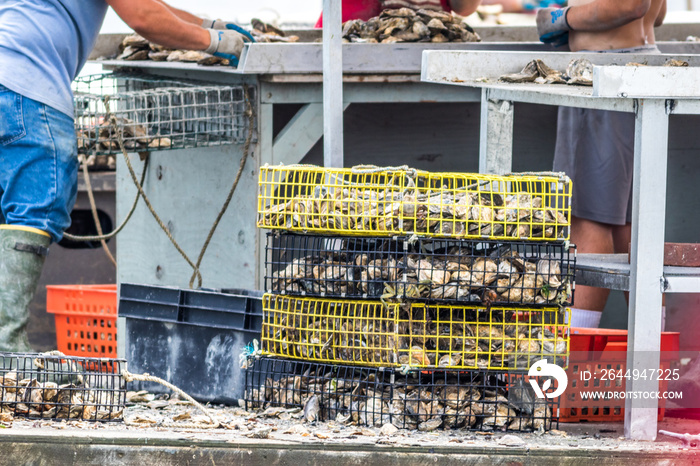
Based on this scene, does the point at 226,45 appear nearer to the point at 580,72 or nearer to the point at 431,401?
the point at 580,72

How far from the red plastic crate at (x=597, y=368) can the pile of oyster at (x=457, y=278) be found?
0.39 meters

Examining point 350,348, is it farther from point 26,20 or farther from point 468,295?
point 26,20

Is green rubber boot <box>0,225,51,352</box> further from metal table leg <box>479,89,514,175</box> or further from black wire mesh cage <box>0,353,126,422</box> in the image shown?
metal table leg <box>479,89,514,175</box>

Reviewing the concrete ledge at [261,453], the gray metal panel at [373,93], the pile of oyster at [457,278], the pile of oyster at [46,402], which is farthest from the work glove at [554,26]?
the pile of oyster at [46,402]

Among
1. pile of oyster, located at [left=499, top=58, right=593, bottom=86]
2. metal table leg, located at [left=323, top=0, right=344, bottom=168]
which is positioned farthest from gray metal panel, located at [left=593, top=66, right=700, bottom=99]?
metal table leg, located at [left=323, top=0, right=344, bottom=168]

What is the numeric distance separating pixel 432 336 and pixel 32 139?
177 centimetres

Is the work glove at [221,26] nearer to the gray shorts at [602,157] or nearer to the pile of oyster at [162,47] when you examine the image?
the pile of oyster at [162,47]

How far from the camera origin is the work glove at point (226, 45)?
4.59 m

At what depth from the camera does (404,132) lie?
5.28 meters

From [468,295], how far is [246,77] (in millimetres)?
1915

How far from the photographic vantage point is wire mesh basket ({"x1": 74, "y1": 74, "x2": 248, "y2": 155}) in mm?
4680

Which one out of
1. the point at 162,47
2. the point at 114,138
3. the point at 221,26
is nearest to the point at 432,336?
the point at 114,138

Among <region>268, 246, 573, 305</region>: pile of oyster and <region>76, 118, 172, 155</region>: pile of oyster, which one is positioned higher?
<region>76, 118, 172, 155</region>: pile of oyster

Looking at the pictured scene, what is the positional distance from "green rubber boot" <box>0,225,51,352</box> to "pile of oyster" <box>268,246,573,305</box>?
1.25 m
